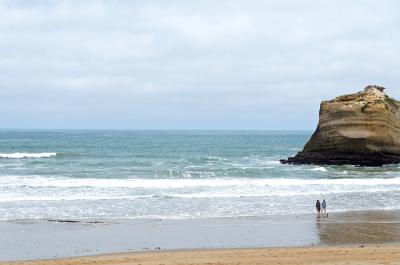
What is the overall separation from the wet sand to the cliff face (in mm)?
21962

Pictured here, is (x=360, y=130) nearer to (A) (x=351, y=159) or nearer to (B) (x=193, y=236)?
(A) (x=351, y=159)

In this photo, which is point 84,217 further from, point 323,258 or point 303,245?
point 323,258

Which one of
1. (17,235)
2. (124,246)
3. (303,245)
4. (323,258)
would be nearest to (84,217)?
(17,235)

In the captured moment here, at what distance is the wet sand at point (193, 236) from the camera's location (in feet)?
53.9

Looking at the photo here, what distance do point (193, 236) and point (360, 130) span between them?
28.8 meters

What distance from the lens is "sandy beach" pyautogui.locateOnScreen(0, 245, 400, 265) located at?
14.6 m

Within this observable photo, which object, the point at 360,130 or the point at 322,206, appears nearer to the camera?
the point at 322,206

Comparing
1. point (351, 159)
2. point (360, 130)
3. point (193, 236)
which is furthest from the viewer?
point (351, 159)

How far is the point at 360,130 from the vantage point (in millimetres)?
44562

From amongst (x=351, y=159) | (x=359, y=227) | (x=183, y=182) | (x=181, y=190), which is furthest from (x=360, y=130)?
(x=359, y=227)

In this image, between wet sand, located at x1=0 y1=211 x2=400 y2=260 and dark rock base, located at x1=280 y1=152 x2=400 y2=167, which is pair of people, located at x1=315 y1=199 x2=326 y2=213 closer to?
wet sand, located at x1=0 y1=211 x2=400 y2=260

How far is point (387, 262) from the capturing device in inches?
559

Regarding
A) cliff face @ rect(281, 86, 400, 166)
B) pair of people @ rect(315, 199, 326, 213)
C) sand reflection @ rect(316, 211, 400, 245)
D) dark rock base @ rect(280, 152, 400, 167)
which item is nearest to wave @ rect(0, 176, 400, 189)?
cliff face @ rect(281, 86, 400, 166)

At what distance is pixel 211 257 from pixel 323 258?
114 inches
